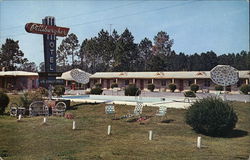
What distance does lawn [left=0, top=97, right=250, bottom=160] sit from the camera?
680 centimetres

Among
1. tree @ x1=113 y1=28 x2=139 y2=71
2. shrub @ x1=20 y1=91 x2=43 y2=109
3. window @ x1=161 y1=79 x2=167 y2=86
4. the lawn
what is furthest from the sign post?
window @ x1=161 y1=79 x2=167 y2=86

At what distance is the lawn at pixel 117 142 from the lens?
6.80 metres

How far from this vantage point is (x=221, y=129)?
31.9ft

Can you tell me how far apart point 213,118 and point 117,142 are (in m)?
3.48

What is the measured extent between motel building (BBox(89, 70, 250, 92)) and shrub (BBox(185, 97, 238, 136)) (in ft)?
73.2

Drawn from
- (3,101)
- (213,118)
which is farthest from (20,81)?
(213,118)

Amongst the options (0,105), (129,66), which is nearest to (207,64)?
(129,66)

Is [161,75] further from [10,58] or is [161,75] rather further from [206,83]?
[10,58]

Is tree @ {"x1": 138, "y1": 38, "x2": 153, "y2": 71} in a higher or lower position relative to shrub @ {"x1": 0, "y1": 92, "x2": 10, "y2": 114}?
higher

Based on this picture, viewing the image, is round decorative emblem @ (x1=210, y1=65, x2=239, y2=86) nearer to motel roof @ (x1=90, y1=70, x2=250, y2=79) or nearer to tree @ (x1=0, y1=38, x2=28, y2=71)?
motel roof @ (x1=90, y1=70, x2=250, y2=79)

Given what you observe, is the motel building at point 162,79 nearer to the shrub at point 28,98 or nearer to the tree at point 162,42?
the tree at point 162,42

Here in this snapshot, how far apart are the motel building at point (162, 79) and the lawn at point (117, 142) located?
21.0 meters

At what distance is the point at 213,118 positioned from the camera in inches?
383

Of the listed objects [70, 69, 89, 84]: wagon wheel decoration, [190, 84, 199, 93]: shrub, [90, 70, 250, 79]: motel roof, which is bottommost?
[190, 84, 199, 93]: shrub
